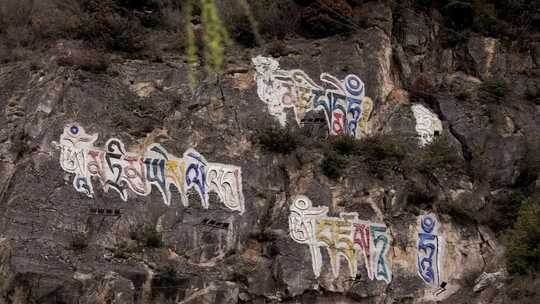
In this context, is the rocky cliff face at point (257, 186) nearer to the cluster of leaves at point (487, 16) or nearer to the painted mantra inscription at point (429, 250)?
the painted mantra inscription at point (429, 250)

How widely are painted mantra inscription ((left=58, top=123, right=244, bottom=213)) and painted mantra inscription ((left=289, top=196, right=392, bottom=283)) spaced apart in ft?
5.40

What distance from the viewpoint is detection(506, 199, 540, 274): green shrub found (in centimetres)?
2062

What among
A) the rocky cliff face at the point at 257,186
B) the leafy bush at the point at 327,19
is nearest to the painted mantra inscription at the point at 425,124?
the rocky cliff face at the point at 257,186

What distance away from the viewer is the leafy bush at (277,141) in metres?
24.5

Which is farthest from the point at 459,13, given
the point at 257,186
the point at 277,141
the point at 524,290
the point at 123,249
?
the point at 123,249

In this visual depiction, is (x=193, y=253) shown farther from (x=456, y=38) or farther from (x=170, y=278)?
(x=456, y=38)

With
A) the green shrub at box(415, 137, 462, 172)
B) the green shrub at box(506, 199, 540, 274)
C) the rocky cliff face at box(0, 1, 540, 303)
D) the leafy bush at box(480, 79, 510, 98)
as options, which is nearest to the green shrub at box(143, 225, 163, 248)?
the rocky cliff face at box(0, 1, 540, 303)

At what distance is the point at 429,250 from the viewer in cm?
2330

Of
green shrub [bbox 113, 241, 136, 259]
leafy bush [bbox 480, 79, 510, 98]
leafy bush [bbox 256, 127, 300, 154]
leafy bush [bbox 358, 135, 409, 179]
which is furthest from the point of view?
leafy bush [bbox 480, 79, 510, 98]

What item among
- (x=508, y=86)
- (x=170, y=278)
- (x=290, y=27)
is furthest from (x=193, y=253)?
(x=508, y=86)

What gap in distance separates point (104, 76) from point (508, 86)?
1255cm

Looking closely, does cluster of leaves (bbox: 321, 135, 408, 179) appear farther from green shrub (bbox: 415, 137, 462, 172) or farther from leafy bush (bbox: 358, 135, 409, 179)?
green shrub (bbox: 415, 137, 462, 172)

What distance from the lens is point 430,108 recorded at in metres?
26.9

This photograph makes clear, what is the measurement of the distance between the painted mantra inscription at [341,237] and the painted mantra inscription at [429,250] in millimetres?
947
